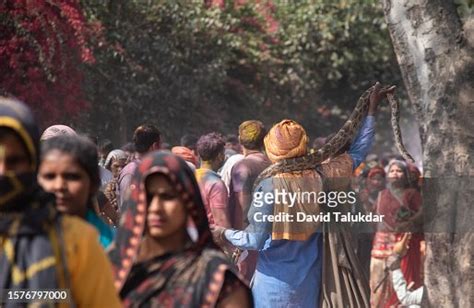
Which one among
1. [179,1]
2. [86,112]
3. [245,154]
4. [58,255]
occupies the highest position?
[179,1]

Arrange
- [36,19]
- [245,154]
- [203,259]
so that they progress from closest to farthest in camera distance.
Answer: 1. [203,259]
2. [245,154]
3. [36,19]

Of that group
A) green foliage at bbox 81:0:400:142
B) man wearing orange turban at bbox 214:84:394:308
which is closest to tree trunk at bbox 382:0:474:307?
man wearing orange turban at bbox 214:84:394:308

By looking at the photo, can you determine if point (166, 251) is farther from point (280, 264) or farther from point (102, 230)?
point (280, 264)

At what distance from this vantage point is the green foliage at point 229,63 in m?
20.4

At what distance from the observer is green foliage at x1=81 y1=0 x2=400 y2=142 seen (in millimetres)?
20375

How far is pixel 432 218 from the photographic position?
28.9 ft

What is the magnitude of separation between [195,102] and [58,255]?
1771cm

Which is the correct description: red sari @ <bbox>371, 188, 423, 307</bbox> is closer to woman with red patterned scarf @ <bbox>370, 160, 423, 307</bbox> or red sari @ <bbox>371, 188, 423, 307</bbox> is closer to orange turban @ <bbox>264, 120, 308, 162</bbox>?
woman with red patterned scarf @ <bbox>370, 160, 423, 307</bbox>

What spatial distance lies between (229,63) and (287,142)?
1468 cm

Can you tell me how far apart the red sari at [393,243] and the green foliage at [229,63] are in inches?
315

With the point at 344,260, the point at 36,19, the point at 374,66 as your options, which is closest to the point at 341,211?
the point at 344,260

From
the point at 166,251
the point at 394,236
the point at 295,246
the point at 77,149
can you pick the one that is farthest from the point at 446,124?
the point at 77,149

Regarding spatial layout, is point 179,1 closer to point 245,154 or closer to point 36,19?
point 36,19

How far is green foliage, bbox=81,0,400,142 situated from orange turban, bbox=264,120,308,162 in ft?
34.7
